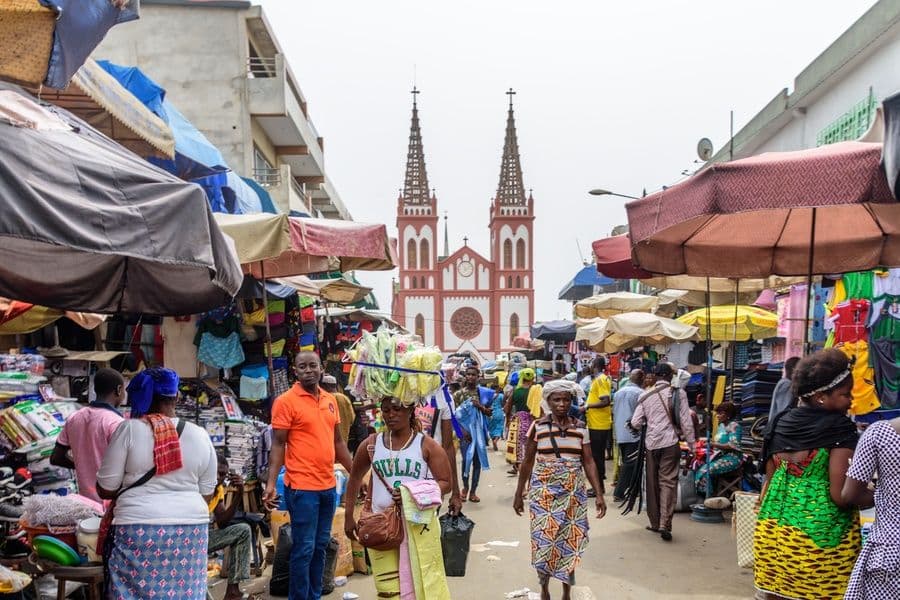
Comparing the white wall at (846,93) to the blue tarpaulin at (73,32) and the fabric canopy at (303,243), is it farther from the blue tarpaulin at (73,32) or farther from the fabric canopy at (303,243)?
the blue tarpaulin at (73,32)

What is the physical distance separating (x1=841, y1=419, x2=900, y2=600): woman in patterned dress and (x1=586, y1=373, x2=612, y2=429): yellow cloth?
25.5 feet

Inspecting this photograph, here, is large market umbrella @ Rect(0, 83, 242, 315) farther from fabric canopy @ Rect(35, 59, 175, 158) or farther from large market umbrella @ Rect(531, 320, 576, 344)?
large market umbrella @ Rect(531, 320, 576, 344)

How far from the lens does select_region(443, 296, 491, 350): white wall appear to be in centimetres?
7581

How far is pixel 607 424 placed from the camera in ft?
36.9

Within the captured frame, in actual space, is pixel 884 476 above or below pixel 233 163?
below

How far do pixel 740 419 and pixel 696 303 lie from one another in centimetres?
282

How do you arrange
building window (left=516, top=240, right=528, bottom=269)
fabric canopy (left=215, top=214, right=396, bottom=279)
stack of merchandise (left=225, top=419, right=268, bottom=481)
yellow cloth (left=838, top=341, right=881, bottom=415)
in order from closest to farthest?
fabric canopy (left=215, top=214, right=396, bottom=279) → yellow cloth (left=838, top=341, right=881, bottom=415) → stack of merchandise (left=225, top=419, right=268, bottom=481) → building window (left=516, top=240, right=528, bottom=269)

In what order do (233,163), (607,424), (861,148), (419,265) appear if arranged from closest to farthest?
1. (861,148)
2. (607,424)
3. (233,163)
4. (419,265)

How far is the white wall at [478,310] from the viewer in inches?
2985

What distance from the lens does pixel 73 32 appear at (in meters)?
2.71

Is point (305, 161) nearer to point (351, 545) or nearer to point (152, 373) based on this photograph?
point (351, 545)

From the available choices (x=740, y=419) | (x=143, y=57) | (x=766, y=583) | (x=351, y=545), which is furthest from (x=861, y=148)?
(x=143, y=57)

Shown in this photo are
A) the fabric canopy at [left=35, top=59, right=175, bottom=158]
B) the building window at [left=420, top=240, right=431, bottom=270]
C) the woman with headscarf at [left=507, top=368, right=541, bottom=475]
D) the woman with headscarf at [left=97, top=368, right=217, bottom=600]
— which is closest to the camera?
the woman with headscarf at [left=97, top=368, right=217, bottom=600]

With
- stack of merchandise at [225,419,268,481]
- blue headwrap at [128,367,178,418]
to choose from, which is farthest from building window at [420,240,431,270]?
blue headwrap at [128,367,178,418]
